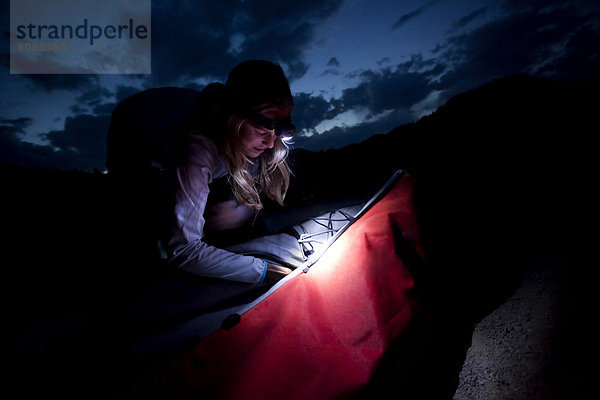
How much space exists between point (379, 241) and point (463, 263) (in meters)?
1.40

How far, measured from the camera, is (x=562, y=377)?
1.20 meters

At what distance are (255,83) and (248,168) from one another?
3.31 ft

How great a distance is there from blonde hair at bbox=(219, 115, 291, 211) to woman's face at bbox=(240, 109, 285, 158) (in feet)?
0.12

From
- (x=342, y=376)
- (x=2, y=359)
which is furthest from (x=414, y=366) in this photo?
(x=2, y=359)

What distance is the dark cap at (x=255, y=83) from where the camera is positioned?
1671 millimetres

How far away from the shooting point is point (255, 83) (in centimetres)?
168

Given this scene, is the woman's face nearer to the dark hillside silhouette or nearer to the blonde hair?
the blonde hair

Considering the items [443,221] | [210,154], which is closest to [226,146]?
[210,154]

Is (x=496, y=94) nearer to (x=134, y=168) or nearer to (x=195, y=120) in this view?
(x=195, y=120)

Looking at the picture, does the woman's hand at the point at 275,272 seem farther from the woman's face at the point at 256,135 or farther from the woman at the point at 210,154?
the woman's face at the point at 256,135

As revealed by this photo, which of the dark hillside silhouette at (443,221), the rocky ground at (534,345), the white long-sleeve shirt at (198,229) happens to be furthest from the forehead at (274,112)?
the rocky ground at (534,345)

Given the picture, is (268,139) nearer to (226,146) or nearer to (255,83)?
(226,146)

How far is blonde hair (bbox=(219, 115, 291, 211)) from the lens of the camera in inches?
75.0

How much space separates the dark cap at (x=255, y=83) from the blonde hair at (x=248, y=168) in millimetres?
171
